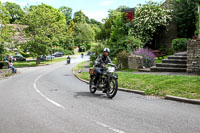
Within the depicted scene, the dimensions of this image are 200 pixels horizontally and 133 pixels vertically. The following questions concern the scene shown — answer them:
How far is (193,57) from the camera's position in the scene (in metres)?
12.9

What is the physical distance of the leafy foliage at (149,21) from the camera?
1120 inches

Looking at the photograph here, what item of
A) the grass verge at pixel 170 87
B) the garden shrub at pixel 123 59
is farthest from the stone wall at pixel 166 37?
the grass verge at pixel 170 87

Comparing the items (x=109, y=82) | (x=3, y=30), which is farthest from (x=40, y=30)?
(x=109, y=82)

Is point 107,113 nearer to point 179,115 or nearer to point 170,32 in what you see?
point 179,115

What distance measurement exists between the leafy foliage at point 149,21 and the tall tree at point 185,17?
4.37 feet

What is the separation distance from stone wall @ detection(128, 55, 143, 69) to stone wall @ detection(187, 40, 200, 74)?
4.74 meters

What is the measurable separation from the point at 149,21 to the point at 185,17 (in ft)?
14.5

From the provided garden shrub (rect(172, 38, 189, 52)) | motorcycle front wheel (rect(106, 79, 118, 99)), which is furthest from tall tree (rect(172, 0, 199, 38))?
motorcycle front wheel (rect(106, 79, 118, 99))

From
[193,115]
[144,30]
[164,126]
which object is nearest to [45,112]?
[164,126]

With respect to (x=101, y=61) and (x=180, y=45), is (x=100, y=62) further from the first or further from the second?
(x=180, y=45)

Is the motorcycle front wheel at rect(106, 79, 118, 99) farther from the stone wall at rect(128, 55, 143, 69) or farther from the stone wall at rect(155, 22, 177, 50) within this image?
the stone wall at rect(155, 22, 177, 50)

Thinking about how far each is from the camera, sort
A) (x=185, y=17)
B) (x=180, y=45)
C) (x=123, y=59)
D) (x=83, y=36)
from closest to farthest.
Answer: (x=123, y=59), (x=180, y=45), (x=185, y=17), (x=83, y=36)

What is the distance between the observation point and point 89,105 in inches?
288

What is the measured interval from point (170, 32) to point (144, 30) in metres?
3.56
